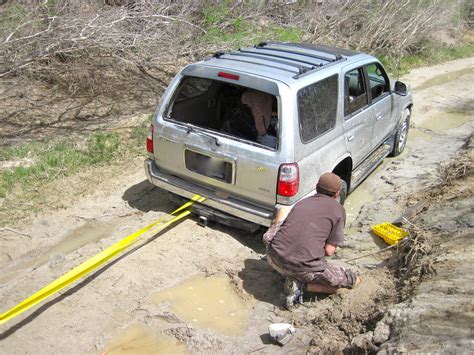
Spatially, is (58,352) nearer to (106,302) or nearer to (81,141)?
(106,302)

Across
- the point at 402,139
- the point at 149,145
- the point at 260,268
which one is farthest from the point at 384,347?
the point at 402,139

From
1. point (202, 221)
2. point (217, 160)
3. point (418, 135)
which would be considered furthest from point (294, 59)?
point (418, 135)

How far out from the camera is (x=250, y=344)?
4.07 m

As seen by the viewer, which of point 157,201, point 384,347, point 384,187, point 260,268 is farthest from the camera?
point 384,187

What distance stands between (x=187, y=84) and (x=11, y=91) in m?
4.85

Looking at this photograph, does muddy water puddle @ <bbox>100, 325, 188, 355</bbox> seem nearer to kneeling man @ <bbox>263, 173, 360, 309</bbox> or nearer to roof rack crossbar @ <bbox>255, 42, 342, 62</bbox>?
kneeling man @ <bbox>263, 173, 360, 309</bbox>

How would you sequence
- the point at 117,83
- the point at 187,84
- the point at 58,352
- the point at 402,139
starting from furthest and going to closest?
the point at 117,83 < the point at 402,139 < the point at 187,84 < the point at 58,352

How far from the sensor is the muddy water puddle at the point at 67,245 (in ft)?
16.1

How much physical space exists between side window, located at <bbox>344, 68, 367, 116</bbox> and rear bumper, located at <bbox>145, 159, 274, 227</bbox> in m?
1.70

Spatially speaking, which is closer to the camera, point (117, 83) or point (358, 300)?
point (358, 300)

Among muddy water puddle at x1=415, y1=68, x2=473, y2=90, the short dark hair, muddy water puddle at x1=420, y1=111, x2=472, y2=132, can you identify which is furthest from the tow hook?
muddy water puddle at x1=415, y1=68, x2=473, y2=90

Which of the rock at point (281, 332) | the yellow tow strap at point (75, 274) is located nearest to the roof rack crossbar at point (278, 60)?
the yellow tow strap at point (75, 274)

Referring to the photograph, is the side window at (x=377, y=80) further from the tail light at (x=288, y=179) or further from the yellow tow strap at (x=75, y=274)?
the yellow tow strap at (x=75, y=274)

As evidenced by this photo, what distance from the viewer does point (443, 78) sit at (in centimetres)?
1339
